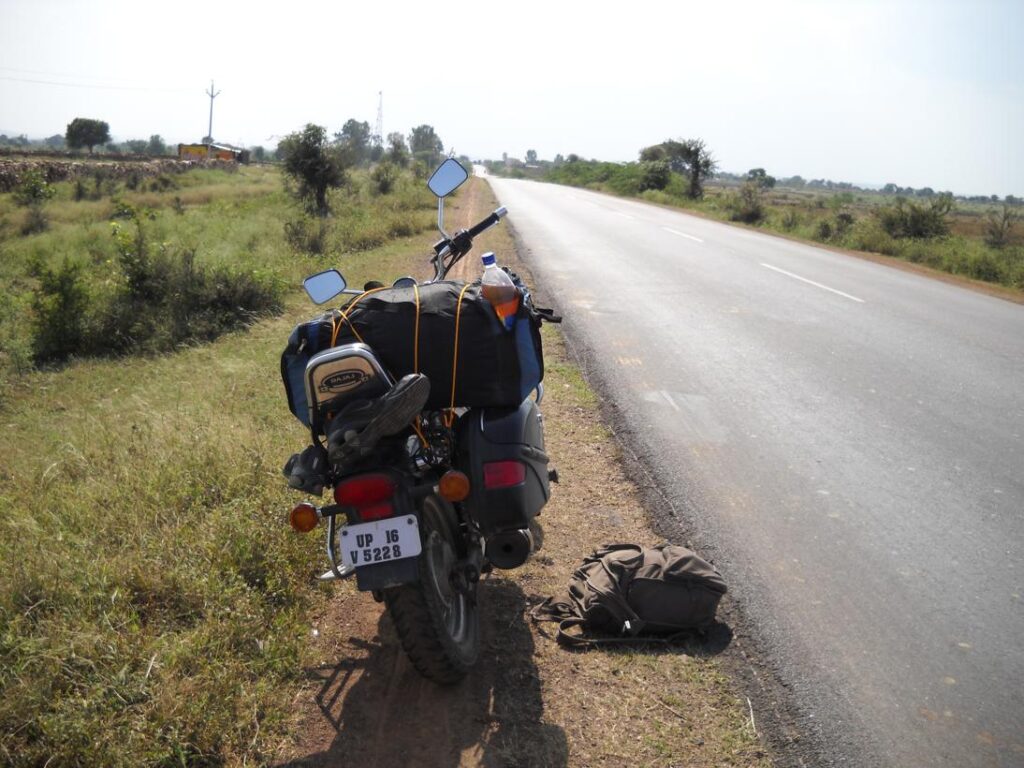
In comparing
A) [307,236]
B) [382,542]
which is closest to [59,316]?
[307,236]

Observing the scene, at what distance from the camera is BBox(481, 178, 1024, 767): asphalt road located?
288cm

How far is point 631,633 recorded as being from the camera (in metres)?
3.14

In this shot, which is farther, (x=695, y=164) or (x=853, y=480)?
(x=695, y=164)

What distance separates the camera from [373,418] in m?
2.45

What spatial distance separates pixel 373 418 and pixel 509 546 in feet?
2.77

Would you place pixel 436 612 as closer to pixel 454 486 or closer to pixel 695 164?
pixel 454 486

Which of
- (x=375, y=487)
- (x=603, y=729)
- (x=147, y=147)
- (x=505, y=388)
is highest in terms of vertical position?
(x=147, y=147)

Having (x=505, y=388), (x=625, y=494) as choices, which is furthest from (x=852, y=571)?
(x=505, y=388)

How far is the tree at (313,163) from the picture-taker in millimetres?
24766

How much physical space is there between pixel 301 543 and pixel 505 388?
148 cm

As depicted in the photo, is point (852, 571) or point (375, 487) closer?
point (375, 487)

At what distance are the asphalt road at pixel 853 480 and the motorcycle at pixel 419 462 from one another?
4.25 ft

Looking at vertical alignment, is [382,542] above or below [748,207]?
below

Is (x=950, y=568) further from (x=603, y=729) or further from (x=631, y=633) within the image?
(x=603, y=729)
